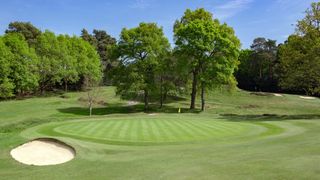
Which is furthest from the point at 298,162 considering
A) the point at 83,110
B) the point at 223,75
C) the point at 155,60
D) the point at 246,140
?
the point at 83,110

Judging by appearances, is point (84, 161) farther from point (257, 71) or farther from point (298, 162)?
Answer: point (257, 71)

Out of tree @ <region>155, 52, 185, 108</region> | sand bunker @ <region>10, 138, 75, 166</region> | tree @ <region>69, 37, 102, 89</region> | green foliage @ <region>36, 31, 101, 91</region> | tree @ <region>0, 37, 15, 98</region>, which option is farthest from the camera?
tree @ <region>69, 37, 102, 89</region>

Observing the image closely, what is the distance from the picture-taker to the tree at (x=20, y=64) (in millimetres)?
65000

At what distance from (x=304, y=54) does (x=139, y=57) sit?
81.3ft

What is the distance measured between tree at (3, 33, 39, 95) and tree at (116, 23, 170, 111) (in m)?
21.1

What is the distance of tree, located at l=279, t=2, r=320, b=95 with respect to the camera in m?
37.5

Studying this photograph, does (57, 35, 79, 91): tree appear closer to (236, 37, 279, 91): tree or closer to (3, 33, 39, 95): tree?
(3, 33, 39, 95): tree

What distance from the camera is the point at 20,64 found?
214 ft

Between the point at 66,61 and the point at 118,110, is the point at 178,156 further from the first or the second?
the point at 66,61

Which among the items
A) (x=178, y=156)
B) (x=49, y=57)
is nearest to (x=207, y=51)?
(x=49, y=57)

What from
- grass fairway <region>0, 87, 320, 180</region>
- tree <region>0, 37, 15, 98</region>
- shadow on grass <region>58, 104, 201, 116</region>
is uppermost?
tree <region>0, 37, 15, 98</region>

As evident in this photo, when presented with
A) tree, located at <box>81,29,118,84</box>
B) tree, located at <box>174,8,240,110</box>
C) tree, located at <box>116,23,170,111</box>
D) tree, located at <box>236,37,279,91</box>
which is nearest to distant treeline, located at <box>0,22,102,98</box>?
tree, located at <box>81,29,118,84</box>

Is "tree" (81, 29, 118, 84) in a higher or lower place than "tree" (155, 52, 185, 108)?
higher

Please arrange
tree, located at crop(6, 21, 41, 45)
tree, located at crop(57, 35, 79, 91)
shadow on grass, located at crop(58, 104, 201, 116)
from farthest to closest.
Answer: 1. tree, located at crop(6, 21, 41, 45)
2. tree, located at crop(57, 35, 79, 91)
3. shadow on grass, located at crop(58, 104, 201, 116)
